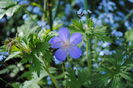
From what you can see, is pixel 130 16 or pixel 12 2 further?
pixel 130 16

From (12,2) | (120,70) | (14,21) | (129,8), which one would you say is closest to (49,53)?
(120,70)

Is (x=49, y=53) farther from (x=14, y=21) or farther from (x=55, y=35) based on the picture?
(x=14, y=21)

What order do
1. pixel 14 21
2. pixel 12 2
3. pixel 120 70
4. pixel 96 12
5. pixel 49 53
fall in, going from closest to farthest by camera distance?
pixel 49 53, pixel 120 70, pixel 12 2, pixel 96 12, pixel 14 21

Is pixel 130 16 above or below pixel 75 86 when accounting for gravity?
above

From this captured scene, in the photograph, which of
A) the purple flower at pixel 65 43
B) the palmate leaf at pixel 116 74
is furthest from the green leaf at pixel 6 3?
the palmate leaf at pixel 116 74

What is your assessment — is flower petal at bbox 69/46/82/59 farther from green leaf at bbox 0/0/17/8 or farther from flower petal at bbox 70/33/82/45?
green leaf at bbox 0/0/17/8

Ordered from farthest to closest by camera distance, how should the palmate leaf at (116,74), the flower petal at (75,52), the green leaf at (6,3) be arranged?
the green leaf at (6,3)
the palmate leaf at (116,74)
the flower petal at (75,52)

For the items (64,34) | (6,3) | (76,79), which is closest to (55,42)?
(64,34)

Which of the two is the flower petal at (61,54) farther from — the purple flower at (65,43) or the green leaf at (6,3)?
the green leaf at (6,3)
